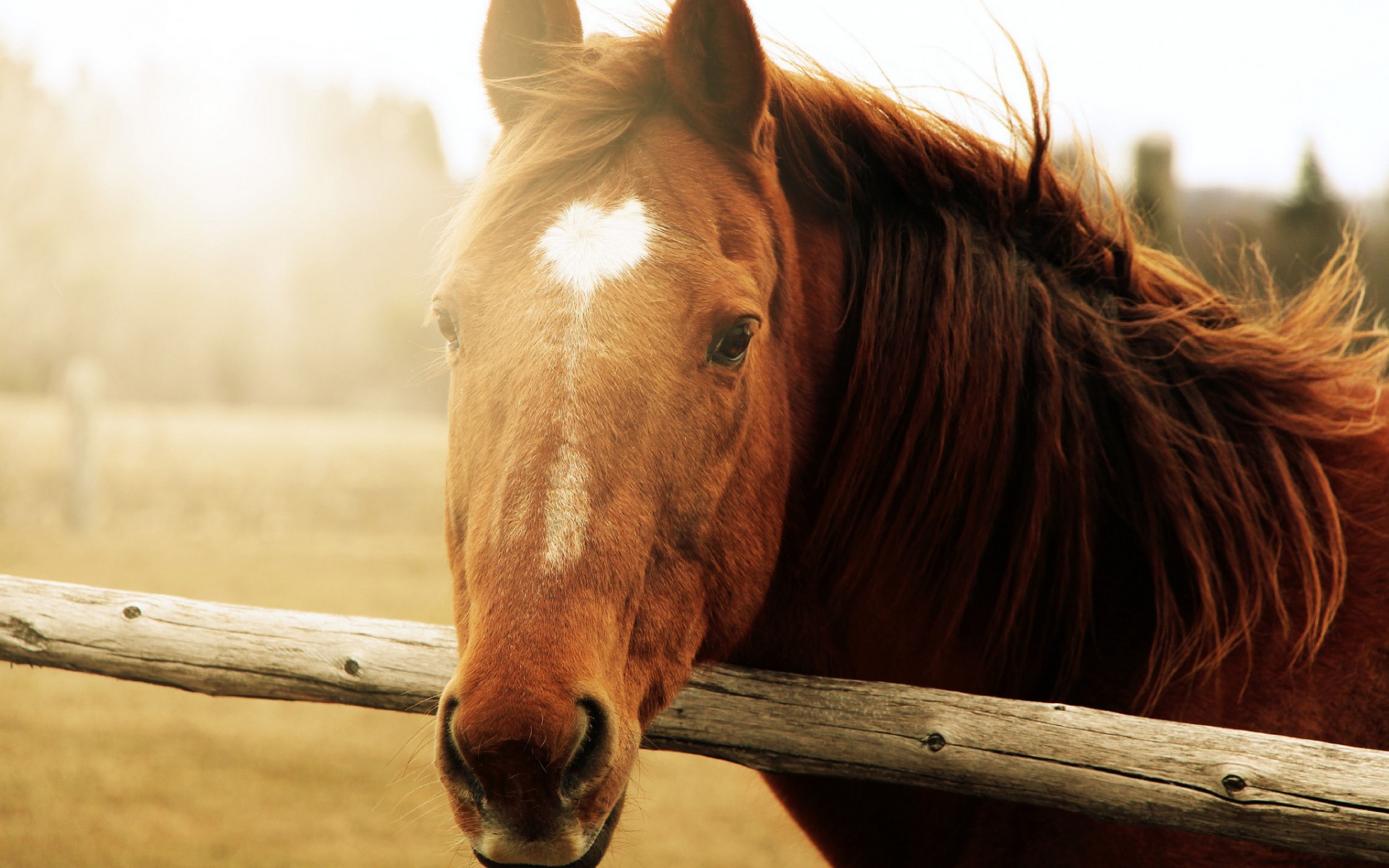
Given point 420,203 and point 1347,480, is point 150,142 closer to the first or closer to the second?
point 420,203

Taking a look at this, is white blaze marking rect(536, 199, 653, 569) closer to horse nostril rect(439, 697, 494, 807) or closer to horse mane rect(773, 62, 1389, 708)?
horse nostril rect(439, 697, 494, 807)

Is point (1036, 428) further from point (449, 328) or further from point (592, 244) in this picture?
point (449, 328)

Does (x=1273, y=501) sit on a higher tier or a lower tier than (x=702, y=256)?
lower

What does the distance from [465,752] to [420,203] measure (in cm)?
2902

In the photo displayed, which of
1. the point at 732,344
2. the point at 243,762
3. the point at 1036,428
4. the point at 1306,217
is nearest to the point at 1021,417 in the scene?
the point at 1036,428

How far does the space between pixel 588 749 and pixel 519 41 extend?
4.75 ft

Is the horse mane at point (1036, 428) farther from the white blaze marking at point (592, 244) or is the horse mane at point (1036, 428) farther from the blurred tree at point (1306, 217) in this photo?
the blurred tree at point (1306, 217)

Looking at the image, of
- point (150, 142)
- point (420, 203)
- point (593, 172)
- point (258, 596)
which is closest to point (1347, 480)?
point (593, 172)

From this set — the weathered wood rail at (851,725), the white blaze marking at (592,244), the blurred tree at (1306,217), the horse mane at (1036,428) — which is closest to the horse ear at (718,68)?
the horse mane at (1036,428)

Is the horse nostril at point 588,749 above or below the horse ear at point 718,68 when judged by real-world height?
below

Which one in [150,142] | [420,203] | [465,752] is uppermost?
[465,752]

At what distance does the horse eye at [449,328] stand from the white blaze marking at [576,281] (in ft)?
0.82

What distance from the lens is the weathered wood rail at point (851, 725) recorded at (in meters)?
1.37

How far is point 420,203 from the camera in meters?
27.8
